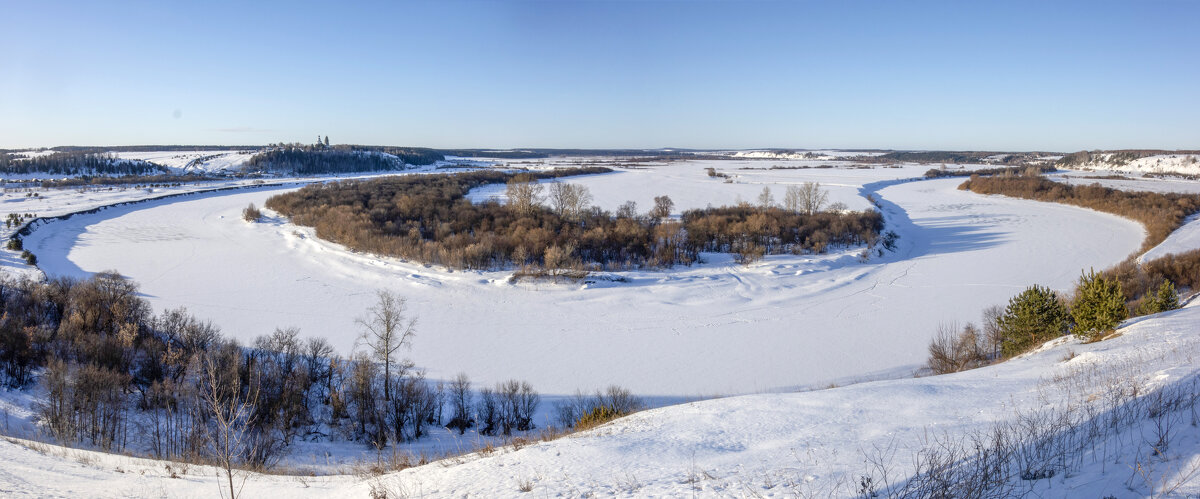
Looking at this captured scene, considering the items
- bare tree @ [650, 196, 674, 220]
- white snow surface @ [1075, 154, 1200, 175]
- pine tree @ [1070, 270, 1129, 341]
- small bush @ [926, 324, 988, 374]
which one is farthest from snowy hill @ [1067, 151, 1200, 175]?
pine tree @ [1070, 270, 1129, 341]

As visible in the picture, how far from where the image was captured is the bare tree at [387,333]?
13023 millimetres

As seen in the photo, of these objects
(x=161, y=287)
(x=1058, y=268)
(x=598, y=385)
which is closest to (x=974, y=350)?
(x=598, y=385)

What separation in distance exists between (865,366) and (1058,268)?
18.2 meters

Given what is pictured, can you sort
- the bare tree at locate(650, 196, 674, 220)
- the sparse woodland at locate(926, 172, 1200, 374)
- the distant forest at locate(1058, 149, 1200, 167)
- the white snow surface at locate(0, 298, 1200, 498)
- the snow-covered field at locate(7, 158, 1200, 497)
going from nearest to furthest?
the white snow surface at locate(0, 298, 1200, 498)
the snow-covered field at locate(7, 158, 1200, 497)
the sparse woodland at locate(926, 172, 1200, 374)
the bare tree at locate(650, 196, 674, 220)
the distant forest at locate(1058, 149, 1200, 167)

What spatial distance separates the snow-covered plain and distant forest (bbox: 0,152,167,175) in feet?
190

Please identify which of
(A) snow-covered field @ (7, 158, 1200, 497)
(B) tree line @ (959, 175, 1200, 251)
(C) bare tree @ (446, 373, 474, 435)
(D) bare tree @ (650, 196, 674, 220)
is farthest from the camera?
(D) bare tree @ (650, 196, 674, 220)

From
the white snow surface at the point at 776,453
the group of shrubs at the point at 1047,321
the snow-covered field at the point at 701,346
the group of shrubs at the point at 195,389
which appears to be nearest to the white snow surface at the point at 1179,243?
the snow-covered field at the point at 701,346

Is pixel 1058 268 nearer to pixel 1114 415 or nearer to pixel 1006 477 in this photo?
pixel 1114 415

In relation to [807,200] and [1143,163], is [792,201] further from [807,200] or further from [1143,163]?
[1143,163]

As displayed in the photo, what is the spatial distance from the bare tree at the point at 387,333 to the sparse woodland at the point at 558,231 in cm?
649

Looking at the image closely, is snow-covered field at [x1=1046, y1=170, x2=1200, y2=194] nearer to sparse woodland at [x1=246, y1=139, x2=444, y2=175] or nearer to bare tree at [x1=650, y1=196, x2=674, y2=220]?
bare tree at [x1=650, y1=196, x2=674, y2=220]

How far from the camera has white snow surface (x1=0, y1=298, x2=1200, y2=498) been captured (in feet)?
13.7

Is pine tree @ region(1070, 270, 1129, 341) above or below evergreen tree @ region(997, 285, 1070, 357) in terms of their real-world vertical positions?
above

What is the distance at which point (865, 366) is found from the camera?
15617 millimetres
